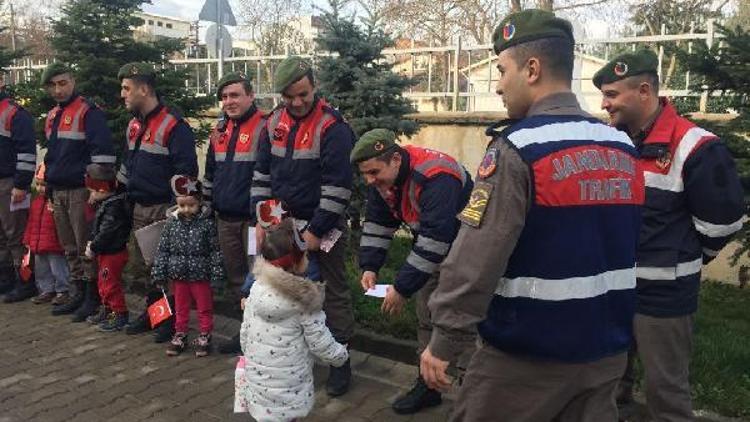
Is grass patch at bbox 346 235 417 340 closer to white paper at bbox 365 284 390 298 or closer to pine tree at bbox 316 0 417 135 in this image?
white paper at bbox 365 284 390 298

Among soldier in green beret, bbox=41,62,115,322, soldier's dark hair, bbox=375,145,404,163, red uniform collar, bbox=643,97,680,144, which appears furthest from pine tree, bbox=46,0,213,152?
red uniform collar, bbox=643,97,680,144

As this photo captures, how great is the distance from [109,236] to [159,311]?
0.86 m

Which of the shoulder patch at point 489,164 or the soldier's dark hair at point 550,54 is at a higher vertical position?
the soldier's dark hair at point 550,54

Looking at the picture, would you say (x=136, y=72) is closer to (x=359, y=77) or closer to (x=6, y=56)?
(x=359, y=77)

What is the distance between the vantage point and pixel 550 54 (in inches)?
89.2

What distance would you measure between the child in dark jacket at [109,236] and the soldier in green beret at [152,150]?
0.63 feet

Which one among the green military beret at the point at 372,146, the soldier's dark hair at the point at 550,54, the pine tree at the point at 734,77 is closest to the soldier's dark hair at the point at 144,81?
the green military beret at the point at 372,146

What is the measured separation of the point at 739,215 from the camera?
3.27 metres

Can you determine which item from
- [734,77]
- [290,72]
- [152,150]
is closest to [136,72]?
[152,150]

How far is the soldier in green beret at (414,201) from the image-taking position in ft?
11.9

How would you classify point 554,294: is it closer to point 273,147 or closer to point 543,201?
point 543,201

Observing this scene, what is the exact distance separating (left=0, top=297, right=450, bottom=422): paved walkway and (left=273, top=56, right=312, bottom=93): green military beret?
215 centimetres

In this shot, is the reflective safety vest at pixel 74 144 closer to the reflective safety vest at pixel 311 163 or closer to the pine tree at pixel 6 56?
the reflective safety vest at pixel 311 163

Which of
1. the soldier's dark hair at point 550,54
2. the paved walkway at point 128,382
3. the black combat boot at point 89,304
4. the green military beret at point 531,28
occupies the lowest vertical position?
the paved walkway at point 128,382
